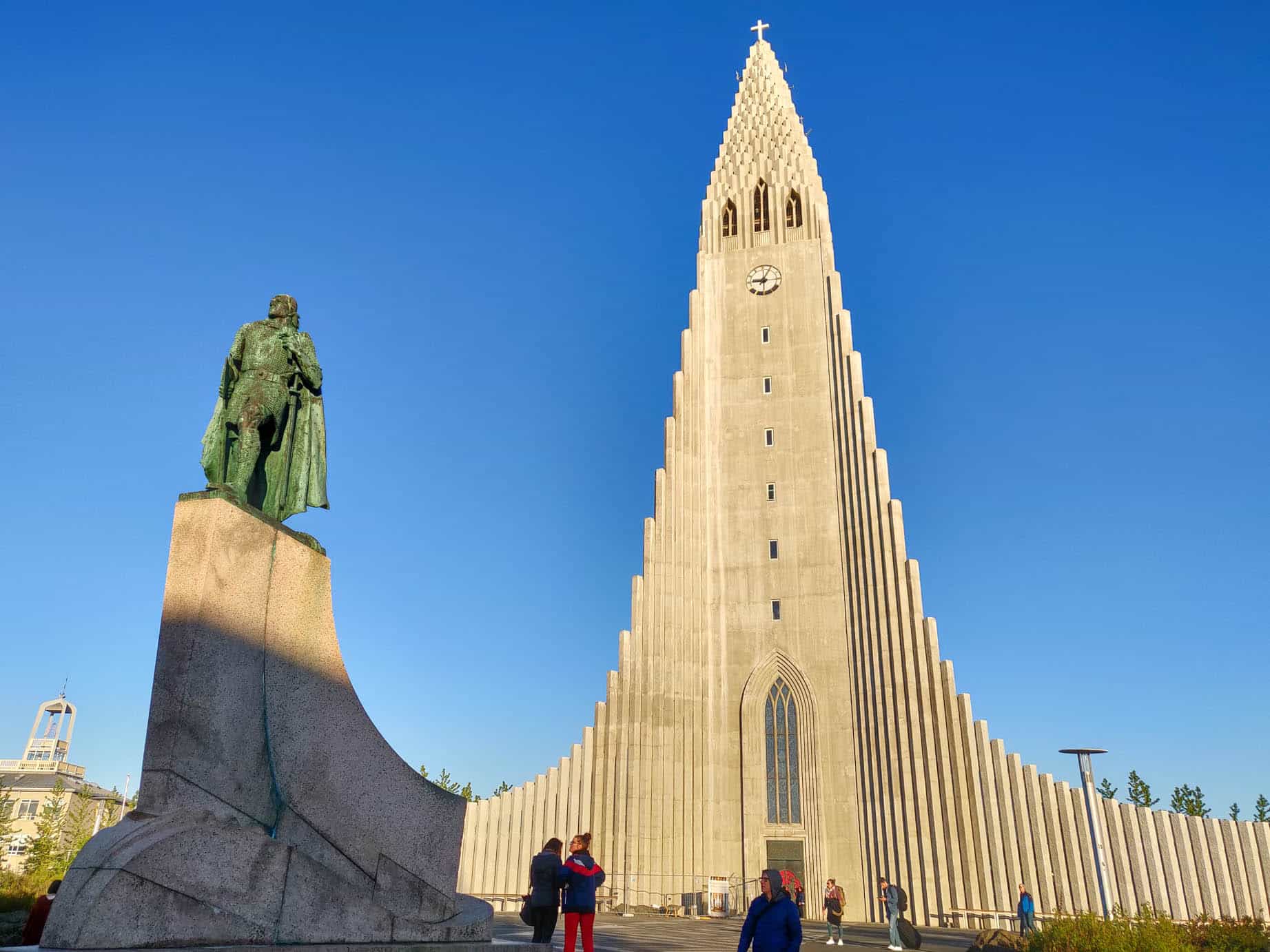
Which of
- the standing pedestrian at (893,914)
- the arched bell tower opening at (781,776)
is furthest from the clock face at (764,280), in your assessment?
the standing pedestrian at (893,914)

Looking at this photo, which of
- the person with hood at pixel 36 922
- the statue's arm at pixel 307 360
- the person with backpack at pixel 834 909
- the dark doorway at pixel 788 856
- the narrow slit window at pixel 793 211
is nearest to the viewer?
the person with hood at pixel 36 922

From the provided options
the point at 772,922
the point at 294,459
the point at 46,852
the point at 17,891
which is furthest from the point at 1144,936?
the point at 46,852

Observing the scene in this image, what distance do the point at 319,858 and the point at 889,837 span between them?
Answer: 963 inches

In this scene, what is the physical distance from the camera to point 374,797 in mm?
7402

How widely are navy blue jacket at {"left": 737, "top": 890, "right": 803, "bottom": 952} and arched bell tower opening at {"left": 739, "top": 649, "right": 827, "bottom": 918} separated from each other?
2258cm

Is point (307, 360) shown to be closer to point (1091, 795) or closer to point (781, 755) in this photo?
point (1091, 795)

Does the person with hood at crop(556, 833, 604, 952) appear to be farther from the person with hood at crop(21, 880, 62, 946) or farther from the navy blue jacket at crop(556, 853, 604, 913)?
the person with hood at crop(21, 880, 62, 946)

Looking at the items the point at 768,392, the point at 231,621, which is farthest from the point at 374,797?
the point at 768,392

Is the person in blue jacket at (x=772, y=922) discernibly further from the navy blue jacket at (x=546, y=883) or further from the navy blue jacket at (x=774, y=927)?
the navy blue jacket at (x=546, y=883)

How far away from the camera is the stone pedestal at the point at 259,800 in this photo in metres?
5.73

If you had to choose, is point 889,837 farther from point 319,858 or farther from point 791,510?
point 319,858

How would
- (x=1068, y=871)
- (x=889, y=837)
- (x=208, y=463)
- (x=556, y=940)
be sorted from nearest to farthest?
(x=208, y=463) → (x=556, y=940) → (x=1068, y=871) → (x=889, y=837)

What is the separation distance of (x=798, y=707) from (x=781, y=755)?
66.1 inches

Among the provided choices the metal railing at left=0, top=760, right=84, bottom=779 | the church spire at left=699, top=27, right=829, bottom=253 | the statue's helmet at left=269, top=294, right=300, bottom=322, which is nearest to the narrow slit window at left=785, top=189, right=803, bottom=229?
the church spire at left=699, top=27, right=829, bottom=253
